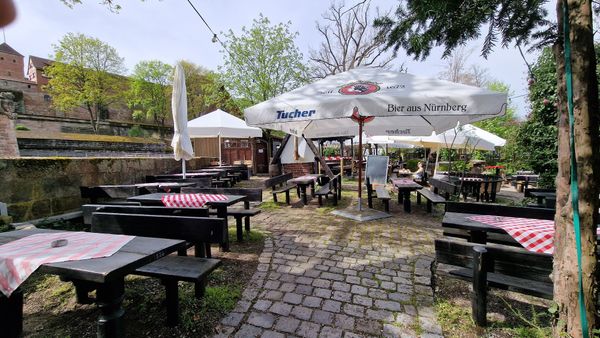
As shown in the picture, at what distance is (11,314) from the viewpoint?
6.33ft

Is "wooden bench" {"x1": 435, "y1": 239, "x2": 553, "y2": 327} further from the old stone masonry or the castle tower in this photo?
the castle tower

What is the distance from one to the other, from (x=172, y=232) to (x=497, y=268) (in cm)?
278

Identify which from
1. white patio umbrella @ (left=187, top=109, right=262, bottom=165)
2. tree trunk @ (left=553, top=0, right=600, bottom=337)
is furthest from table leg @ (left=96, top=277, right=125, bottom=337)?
white patio umbrella @ (left=187, top=109, right=262, bottom=165)

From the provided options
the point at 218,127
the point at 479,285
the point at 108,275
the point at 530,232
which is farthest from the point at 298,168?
the point at 108,275

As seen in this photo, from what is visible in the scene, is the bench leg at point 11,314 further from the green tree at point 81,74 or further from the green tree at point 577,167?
the green tree at point 81,74

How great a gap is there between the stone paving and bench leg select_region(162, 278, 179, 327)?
0.39 metres

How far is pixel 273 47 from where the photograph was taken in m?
14.8

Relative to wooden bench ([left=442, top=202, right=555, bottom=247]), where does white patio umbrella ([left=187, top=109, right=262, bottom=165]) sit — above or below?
above

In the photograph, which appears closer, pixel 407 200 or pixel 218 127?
pixel 407 200

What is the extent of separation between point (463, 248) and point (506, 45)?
1817mm

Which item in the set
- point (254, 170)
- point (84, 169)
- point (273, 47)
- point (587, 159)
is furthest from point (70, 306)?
point (273, 47)

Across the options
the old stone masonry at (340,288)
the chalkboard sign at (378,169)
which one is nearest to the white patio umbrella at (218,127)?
the chalkboard sign at (378,169)

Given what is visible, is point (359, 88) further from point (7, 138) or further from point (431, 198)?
point (7, 138)

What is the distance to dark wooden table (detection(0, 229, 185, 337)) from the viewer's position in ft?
4.80
